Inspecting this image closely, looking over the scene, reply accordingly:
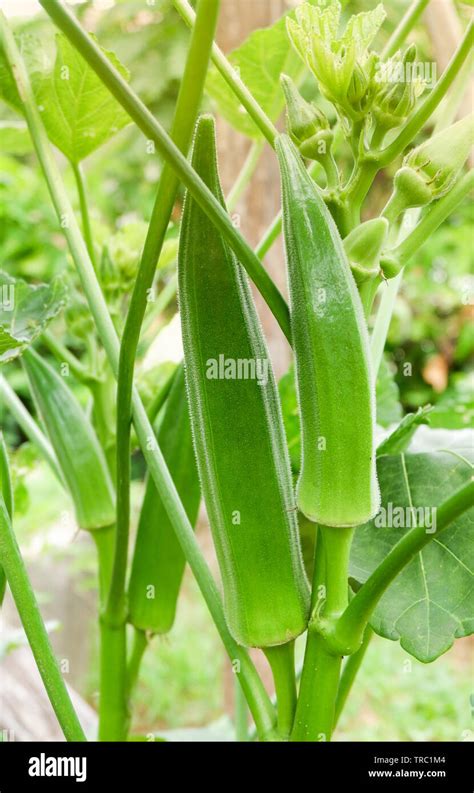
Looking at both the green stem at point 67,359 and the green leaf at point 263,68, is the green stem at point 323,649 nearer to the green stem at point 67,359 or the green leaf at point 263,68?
the green stem at point 67,359

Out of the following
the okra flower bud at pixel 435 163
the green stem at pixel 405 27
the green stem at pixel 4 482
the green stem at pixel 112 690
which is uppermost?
the green stem at pixel 405 27

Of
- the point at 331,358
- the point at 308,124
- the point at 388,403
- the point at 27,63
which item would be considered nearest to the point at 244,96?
the point at 308,124

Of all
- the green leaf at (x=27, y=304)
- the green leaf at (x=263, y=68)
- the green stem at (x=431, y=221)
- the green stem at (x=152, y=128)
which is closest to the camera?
the green stem at (x=152, y=128)

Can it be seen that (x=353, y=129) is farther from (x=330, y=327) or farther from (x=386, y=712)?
(x=386, y=712)

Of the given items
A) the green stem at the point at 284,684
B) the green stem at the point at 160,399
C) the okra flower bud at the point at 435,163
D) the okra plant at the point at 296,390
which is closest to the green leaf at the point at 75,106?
the okra plant at the point at 296,390

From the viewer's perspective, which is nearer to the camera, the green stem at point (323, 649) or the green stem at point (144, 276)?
the green stem at point (144, 276)

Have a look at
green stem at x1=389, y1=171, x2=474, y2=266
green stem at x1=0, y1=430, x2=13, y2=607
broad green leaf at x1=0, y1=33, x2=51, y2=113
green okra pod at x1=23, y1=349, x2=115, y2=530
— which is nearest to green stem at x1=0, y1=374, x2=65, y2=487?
green okra pod at x1=23, y1=349, x2=115, y2=530

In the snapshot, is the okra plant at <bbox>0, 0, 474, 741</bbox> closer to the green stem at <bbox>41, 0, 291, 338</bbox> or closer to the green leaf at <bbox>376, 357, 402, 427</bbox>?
the green stem at <bbox>41, 0, 291, 338</bbox>
